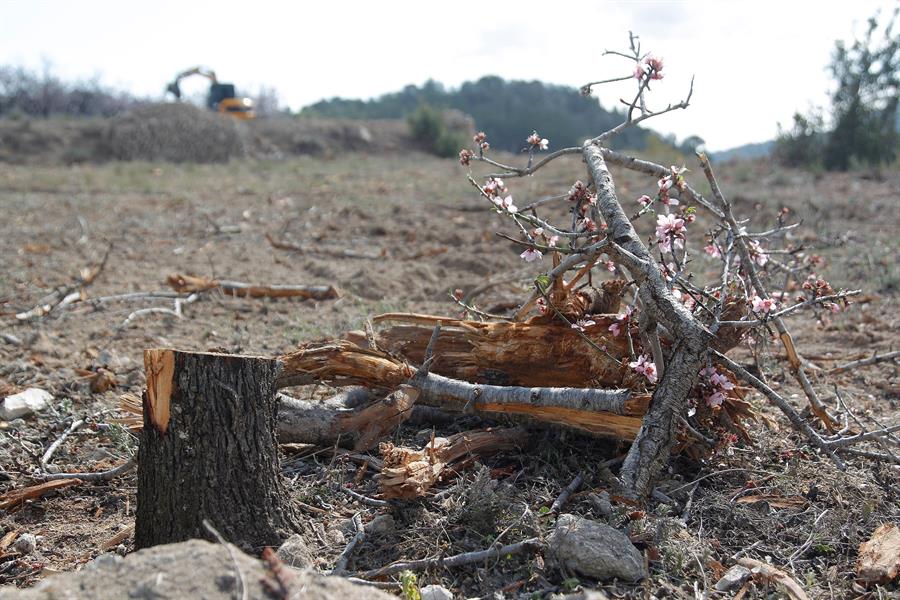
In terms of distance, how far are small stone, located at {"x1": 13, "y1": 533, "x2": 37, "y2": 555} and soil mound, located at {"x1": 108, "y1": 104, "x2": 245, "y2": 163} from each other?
1802 cm

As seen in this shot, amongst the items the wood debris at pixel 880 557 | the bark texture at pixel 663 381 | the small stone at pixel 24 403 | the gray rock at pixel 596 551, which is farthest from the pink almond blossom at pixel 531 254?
the small stone at pixel 24 403

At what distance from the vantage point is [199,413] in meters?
2.33

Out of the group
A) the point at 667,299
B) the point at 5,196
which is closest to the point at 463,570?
the point at 667,299

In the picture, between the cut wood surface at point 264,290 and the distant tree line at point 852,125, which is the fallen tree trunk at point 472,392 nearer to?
Answer: the cut wood surface at point 264,290

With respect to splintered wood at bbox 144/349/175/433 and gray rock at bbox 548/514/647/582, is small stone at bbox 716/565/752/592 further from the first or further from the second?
splintered wood at bbox 144/349/175/433

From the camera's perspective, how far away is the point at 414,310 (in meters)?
5.64

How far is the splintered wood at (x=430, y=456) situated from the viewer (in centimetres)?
260

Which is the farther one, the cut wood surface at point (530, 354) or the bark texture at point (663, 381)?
the cut wood surface at point (530, 354)

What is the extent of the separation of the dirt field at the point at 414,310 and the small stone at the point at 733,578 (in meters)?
0.03

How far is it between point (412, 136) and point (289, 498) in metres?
25.3

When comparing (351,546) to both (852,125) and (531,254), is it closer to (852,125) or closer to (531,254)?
(531,254)

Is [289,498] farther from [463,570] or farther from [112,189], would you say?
[112,189]

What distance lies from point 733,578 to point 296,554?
1.36 m

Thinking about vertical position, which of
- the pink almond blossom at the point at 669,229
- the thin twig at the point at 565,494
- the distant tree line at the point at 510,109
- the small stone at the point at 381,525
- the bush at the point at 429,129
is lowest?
the small stone at the point at 381,525
